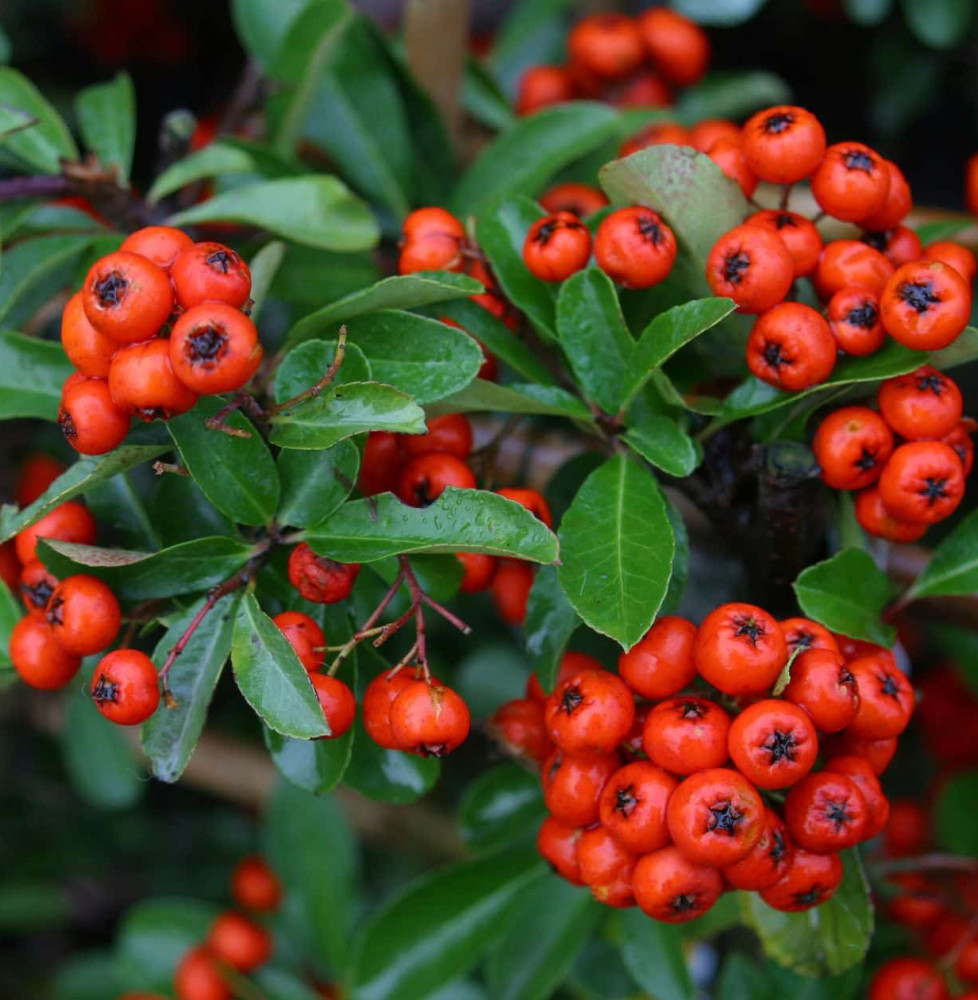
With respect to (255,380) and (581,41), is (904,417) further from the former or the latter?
(581,41)

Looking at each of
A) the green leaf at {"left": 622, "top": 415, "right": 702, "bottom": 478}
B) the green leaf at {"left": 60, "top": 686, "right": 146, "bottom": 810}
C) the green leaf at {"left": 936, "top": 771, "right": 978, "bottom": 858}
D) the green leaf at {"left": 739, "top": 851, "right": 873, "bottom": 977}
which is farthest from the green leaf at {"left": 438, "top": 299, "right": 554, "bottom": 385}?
the green leaf at {"left": 60, "top": 686, "right": 146, "bottom": 810}

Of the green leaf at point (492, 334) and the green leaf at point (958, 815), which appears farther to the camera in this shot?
the green leaf at point (958, 815)

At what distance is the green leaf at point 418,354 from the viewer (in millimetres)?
992

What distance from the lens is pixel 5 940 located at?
304 cm

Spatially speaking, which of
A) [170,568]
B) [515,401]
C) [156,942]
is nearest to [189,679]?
[170,568]

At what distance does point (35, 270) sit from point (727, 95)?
49.0 inches

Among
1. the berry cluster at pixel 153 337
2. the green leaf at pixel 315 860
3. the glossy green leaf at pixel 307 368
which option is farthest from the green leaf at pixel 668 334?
the green leaf at pixel 315 860

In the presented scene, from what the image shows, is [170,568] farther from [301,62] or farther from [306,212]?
[301,62]

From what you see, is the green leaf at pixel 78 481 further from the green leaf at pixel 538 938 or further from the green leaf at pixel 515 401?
the green leaf at pixel 538 938

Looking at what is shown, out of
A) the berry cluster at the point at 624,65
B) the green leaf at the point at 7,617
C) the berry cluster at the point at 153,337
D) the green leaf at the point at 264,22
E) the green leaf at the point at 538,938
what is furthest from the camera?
the berry cluster at the point at 624,65

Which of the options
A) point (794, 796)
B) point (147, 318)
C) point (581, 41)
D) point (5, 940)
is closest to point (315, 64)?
point (581, 41)

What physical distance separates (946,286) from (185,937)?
1.82m

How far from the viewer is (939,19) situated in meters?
1.94

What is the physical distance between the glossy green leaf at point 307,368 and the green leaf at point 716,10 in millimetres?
1236
